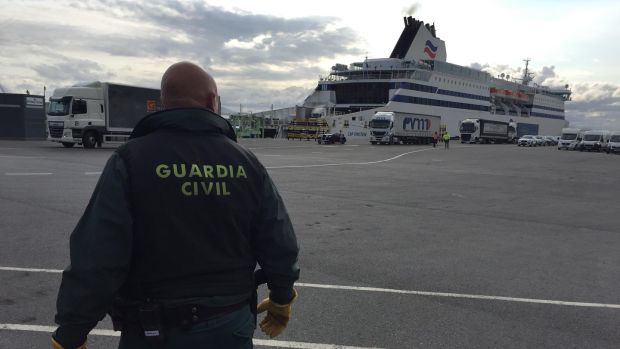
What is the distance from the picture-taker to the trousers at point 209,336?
1.91 metres

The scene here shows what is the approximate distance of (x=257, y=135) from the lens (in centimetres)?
6109

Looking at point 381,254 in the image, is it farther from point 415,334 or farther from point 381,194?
point 381,194

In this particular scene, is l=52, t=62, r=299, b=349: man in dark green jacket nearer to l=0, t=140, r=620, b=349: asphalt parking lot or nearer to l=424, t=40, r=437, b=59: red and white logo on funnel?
l=0, t=140, r=620, b=349: asphalt parking lot

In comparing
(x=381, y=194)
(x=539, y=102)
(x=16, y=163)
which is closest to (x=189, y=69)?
(x=381, y=194)

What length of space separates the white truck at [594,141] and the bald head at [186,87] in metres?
55.9

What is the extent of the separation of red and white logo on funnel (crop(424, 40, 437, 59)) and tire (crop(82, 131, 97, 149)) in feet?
204

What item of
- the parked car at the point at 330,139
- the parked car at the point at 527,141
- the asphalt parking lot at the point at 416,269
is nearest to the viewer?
the asphalt parking lot at the point at 416,269

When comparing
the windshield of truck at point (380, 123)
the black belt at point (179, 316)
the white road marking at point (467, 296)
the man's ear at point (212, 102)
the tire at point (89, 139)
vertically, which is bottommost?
the white road marking at point (467, 296)

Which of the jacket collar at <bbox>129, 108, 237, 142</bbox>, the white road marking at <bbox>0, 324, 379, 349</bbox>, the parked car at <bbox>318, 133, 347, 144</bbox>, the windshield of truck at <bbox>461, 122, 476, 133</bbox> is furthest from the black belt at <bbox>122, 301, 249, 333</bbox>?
the windshield of truck at <bbox>461, 122, 476, 133</bbox>

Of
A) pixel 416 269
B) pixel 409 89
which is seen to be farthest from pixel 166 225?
pixel 409 89

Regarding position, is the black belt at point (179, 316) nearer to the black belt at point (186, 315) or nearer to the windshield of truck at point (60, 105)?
the black belt at point (186, 315)

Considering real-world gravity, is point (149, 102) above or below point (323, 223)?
above

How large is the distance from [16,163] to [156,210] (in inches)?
743

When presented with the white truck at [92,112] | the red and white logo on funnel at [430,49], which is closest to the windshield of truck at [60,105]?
the white truck at [92,112]
